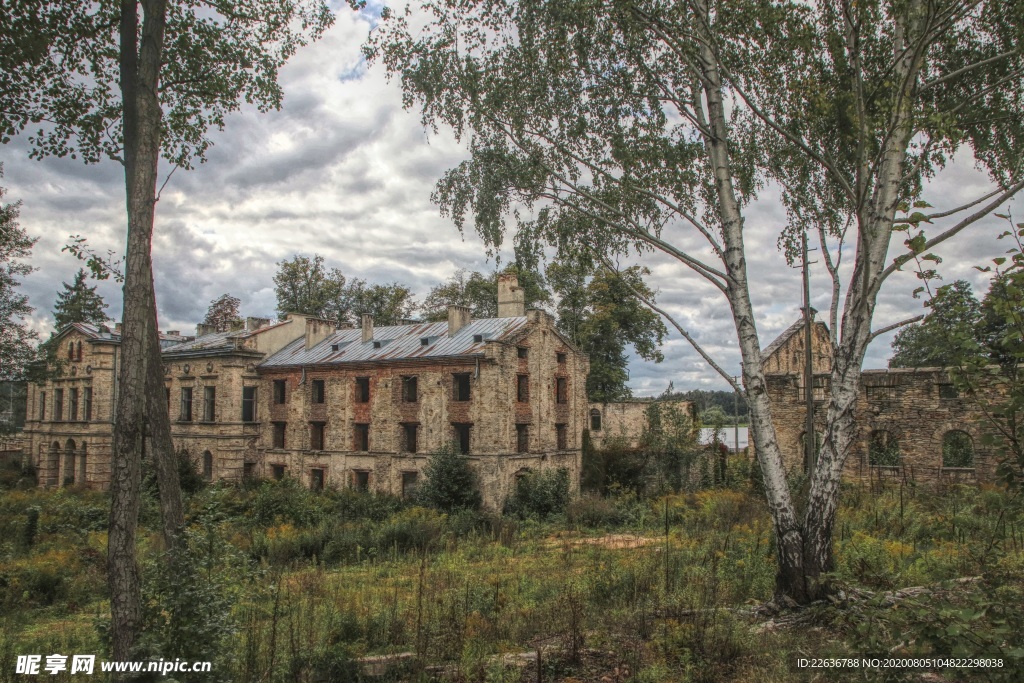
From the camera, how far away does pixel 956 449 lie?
73.5ft

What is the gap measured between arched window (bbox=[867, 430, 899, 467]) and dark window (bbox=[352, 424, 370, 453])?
20.1 meters

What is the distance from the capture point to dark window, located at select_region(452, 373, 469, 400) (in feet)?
89.3

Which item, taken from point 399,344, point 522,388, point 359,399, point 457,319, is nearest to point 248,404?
point 359,399

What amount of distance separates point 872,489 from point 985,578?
1558 cm

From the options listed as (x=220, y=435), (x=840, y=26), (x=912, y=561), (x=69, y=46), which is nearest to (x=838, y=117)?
(x=840, y=26)

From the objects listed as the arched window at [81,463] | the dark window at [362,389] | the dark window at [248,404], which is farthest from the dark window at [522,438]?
the arched window at [81,463]

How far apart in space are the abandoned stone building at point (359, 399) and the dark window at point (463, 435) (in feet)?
0.20

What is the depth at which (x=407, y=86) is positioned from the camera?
11.3 metres

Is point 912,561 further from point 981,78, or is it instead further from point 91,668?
point 91,668

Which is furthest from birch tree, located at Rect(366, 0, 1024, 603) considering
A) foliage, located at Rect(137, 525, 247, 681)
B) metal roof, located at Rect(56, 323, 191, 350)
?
metal roof, located at Rect(56, 323, 191, 350)

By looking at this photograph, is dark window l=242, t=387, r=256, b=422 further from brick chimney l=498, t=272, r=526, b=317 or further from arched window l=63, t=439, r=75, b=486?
brick chimney l=498, t=272, r=526, b=317

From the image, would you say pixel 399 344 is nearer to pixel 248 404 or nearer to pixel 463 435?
pixel 463 435

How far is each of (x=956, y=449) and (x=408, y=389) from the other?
20599mm

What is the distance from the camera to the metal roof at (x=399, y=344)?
91.5 feet
